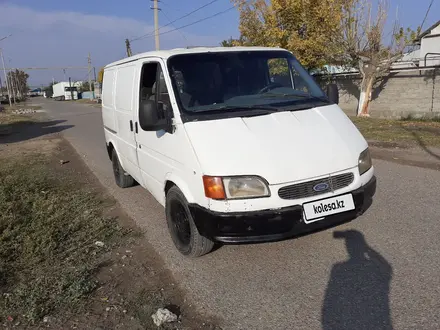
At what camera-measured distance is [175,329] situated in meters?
2.71

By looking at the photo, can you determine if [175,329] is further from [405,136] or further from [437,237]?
[405,136]

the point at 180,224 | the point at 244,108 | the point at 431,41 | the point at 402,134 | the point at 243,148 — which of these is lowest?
the point at 402,134

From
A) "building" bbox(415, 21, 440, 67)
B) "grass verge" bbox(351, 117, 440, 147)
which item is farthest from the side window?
"building" bbox(415, 21, 440, 67)

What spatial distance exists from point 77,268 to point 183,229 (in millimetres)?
1093

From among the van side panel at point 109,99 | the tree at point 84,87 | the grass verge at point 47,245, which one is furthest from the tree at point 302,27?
the tree at point 84,87

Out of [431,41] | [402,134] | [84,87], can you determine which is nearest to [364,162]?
[402,134]

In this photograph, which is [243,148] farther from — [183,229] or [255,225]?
[183,229]

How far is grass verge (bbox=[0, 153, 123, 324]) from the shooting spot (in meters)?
3.10

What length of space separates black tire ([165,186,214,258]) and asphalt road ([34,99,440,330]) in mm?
124

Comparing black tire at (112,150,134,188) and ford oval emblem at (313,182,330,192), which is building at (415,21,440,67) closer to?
black tire at (112,150,134,188)

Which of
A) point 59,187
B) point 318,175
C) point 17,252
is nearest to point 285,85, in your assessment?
point 318,175

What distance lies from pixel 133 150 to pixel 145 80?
102cm

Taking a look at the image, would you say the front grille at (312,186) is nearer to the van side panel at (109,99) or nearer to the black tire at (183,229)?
the black tire at (183,229)

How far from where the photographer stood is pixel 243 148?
10.6 feet
